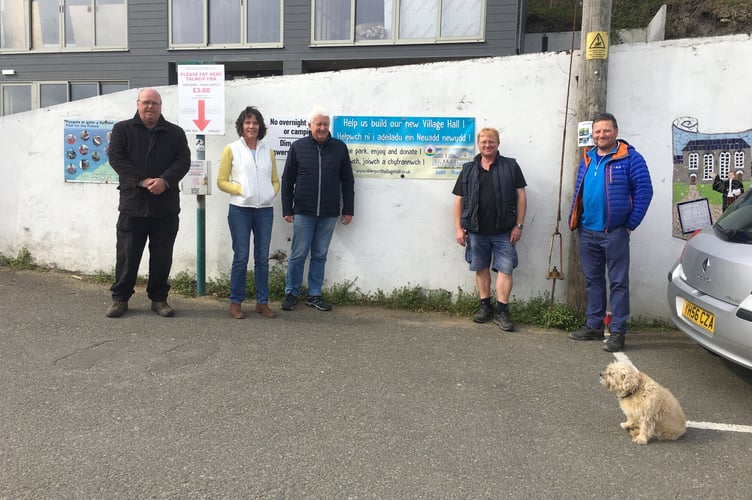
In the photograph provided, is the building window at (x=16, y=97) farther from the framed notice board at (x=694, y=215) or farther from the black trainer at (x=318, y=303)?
the framed notice board at (x=694, y=215)

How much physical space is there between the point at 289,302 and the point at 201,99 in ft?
7.40

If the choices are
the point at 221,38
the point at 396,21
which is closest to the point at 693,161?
the point at 396,21

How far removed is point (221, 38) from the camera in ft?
43.3

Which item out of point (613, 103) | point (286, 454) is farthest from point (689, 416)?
point (613, 103)

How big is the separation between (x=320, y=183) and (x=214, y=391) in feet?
8.13

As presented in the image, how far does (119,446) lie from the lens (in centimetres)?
302

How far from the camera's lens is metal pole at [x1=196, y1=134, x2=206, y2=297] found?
5945mm

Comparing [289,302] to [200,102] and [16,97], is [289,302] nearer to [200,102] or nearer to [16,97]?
[200,102]

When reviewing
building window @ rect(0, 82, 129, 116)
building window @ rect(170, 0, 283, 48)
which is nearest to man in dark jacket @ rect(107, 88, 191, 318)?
building window @ rect(170, 0, 283, 48)

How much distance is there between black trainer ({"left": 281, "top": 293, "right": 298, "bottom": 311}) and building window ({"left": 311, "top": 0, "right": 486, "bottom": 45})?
27.5ft

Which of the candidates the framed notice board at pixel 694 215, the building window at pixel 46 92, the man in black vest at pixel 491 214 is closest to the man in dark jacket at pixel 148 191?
the man in black vest at pixel 491 214

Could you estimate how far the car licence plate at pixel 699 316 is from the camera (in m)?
3.76

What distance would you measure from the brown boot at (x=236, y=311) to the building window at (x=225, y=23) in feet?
→ 29.9

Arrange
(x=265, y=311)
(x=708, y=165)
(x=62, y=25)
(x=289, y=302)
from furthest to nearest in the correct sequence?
(x=62, y=25)
(x=289, y=302)
(x=265, y=311)
(x=708, y=165)
